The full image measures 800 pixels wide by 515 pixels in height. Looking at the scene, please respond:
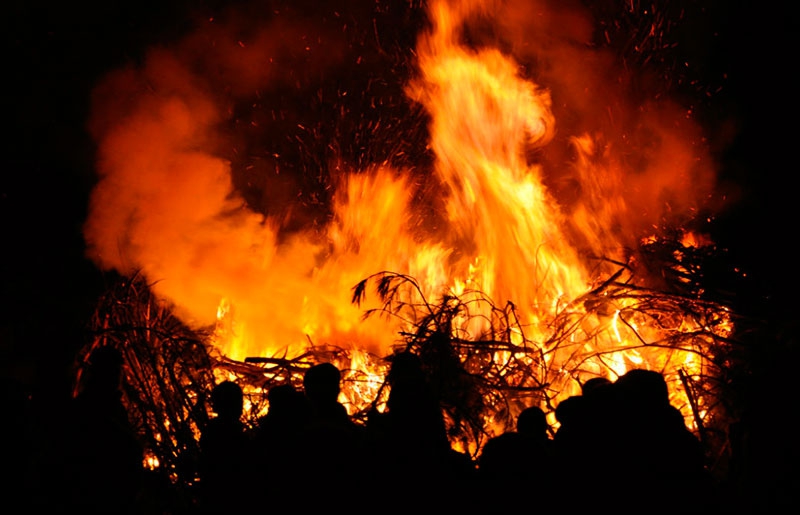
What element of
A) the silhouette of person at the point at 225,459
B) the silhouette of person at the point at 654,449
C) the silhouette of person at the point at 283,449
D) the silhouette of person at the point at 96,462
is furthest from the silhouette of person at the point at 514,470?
the silhouette of person at the point at 96,462

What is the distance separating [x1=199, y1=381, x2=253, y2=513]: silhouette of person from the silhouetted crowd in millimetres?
13

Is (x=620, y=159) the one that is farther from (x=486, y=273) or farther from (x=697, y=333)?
(x=697, y=333)

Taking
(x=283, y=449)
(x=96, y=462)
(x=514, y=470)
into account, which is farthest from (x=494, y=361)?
(x=96, y=462)

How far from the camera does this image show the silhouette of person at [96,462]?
8.17ft

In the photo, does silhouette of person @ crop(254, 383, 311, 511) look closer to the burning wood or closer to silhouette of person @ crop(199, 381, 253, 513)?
silhouette of person @ crop(199, 381, 253, 513)

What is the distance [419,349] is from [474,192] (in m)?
3.96

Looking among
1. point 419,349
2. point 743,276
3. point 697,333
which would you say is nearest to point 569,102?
point 743,276

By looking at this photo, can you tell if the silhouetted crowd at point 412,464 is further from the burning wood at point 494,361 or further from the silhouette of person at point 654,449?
the burning wood at point 494,361

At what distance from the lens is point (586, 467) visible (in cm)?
227

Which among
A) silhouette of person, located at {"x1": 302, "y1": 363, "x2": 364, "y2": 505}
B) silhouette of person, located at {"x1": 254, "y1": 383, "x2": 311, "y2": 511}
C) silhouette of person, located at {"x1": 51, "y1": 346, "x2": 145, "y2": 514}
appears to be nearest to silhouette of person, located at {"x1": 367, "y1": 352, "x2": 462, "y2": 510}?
silhouette of person, located at {"x1": 302, "y1": 363, "x2": 364, "y2": 505}

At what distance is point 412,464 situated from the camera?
2.42 m

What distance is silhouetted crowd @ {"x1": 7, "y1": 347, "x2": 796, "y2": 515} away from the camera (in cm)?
219

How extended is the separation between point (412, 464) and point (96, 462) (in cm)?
158

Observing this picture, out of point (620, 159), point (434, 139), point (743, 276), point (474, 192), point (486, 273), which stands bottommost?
point (743, 276)
